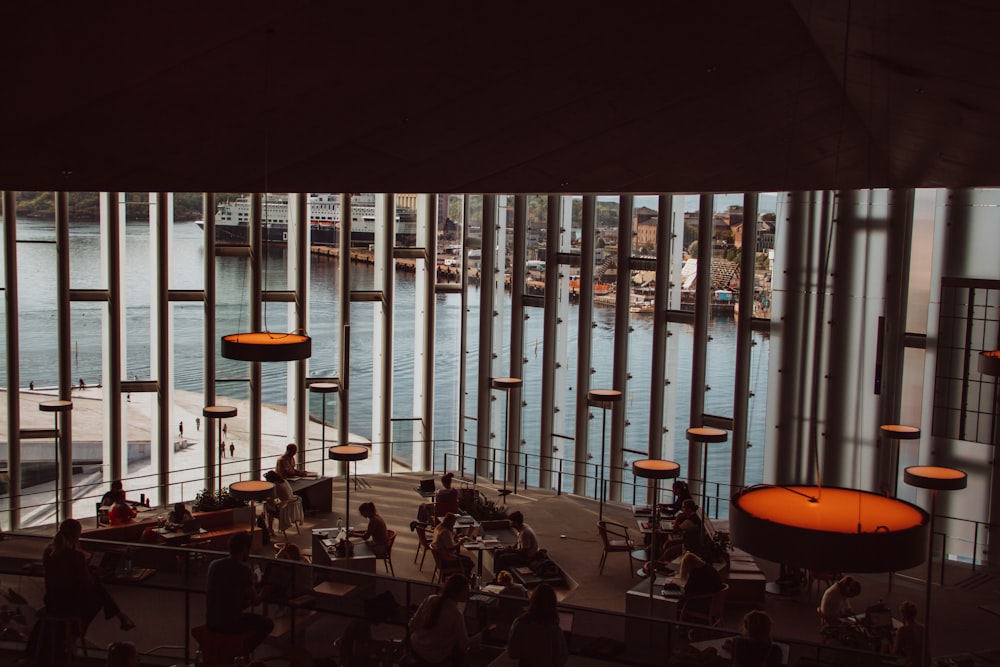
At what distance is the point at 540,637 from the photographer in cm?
577

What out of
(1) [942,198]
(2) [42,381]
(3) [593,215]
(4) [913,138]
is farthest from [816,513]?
(2) [42,381]

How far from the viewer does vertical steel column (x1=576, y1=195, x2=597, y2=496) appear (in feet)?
51.8

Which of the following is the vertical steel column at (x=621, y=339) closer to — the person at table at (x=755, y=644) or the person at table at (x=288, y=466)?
the person at table at (x=288, y=466)

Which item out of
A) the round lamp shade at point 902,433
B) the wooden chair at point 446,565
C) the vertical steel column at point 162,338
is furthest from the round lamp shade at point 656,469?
the vertical steel column at point 162,338

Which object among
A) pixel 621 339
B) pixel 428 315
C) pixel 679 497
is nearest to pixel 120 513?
pixel 428 315

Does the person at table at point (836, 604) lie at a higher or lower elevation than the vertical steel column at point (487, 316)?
lower

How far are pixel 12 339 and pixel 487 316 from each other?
301 inches

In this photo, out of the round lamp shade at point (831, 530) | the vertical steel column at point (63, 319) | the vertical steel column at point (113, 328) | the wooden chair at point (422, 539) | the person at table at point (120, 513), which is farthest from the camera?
the vertical steel column at point (113, 328)

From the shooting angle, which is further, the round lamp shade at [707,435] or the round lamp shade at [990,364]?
the round lamp shade at [707,435]

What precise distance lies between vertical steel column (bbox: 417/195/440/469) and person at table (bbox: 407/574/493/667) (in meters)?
11.5

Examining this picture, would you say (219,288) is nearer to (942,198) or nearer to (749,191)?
(749,191)

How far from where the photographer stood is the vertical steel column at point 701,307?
14.5 metres

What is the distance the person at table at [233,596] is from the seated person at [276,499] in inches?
264

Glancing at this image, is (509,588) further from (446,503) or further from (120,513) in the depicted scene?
(120,513)
